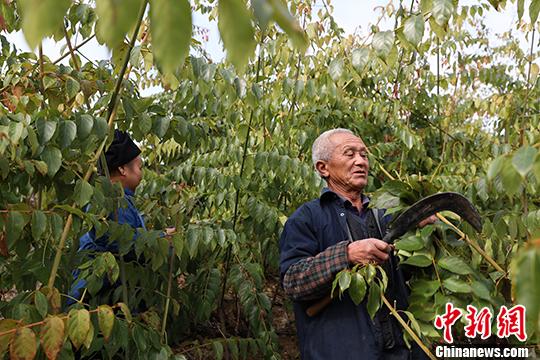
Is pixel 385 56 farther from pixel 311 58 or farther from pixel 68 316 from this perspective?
pixel 311 58

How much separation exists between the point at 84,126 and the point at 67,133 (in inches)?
2.5

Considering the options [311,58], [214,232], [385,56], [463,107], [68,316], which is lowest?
[68,316]

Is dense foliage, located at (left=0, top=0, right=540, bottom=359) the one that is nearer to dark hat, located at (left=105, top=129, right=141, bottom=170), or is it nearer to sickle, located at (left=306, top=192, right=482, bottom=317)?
sickle, located at (left=306, top=192, right=482, bottom=317)

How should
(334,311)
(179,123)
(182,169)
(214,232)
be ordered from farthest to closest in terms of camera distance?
(182,169), (214,232), (179,123), (334,311)

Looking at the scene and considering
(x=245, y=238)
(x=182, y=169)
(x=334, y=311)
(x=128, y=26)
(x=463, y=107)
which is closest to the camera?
(x=128, y=26)

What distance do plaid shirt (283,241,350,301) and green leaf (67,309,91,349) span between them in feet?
2.40

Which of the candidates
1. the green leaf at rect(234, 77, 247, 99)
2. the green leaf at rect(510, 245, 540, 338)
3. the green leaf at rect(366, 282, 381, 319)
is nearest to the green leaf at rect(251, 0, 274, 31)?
the green leaf at rect(510, 245, 540, 338)

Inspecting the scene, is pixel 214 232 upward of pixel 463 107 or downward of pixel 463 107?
downward

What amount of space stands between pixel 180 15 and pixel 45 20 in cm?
13

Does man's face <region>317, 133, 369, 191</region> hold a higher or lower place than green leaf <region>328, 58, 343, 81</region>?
lower

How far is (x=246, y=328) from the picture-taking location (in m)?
4.29

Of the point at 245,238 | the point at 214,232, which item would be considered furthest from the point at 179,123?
the point at 245,238

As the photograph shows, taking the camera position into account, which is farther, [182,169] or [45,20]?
[182,169]

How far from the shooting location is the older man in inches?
85.4
